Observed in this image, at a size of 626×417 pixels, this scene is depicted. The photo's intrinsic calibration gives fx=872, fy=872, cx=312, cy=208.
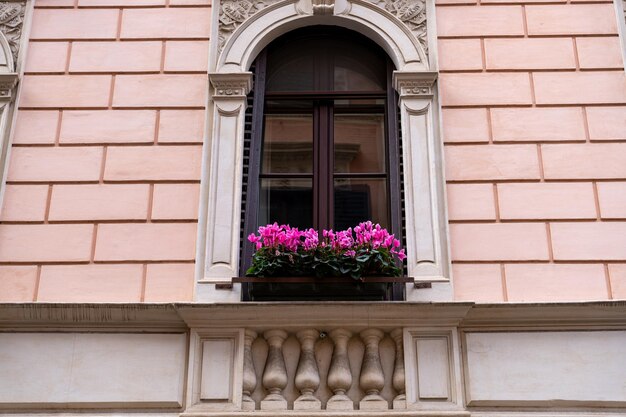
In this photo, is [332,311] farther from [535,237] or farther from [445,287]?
[535,237]

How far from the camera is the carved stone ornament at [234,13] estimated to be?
30.3 ft

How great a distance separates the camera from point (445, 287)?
7.79 metres

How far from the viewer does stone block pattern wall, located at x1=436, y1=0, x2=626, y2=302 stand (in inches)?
→ 311

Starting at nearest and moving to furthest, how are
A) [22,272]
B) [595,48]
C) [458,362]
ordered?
[458,362] < [22,272] < [595,48]

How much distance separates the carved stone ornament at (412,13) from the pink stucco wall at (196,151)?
0.63ft

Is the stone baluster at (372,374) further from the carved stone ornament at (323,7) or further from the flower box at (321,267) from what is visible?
the carved stone ornament at (323,7)

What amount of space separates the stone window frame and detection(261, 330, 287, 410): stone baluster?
0.55 meters

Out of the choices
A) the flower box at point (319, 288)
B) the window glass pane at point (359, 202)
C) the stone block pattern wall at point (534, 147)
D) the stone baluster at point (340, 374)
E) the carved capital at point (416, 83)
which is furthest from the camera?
the carved capital at point (416, 83)

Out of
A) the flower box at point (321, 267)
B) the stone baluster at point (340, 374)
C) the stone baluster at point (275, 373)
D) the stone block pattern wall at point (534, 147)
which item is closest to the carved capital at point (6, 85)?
the flower box at point (321, 267)

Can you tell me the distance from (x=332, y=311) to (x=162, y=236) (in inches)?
72.1

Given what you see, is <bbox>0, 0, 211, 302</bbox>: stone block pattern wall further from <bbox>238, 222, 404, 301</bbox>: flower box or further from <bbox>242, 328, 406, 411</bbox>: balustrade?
<bbox>242, 328, 406, 411</bbox>: balustrade

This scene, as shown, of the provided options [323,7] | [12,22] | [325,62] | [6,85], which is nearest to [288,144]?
[325,62]

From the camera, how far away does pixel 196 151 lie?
8547 mm

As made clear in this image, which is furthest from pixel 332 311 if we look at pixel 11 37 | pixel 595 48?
pixel 11 37
